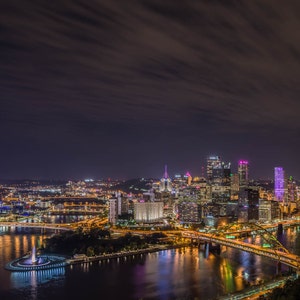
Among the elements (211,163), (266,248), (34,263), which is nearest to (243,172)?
(211,163)

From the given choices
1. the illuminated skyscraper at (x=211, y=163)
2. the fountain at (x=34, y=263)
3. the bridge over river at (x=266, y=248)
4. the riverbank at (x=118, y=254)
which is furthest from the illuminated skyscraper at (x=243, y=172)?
the fountain at (x=34, y=263)

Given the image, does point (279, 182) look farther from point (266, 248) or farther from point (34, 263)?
point (34, 263)

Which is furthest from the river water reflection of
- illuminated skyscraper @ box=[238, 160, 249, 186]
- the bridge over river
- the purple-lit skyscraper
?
the purple-lit skyscraper

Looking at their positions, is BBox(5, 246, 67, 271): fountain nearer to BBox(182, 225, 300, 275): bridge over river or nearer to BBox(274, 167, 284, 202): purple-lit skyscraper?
BBox(182, 225, 300, 275): bridge over river

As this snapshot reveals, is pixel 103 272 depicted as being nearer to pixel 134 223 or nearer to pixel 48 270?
pixel 48 270

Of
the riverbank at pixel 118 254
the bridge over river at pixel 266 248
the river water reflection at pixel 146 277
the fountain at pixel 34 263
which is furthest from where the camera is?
the riverbank at pixel 118 254

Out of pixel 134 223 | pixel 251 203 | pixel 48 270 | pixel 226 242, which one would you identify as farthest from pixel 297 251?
pixel 251 203

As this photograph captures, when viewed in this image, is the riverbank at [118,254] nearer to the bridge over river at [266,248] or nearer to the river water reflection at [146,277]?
the river water reflection at [146,277]

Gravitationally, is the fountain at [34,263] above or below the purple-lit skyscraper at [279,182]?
below
